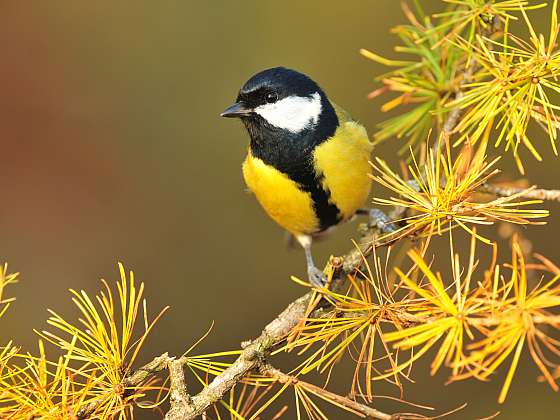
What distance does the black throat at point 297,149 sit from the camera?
206 cm

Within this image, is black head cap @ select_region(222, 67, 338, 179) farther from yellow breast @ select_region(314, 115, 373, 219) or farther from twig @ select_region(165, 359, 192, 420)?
twig @ select_region(165, 359, 192, 420)

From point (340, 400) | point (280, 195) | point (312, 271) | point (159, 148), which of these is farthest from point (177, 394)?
point (159, 148)

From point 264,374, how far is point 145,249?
2548 millimetres

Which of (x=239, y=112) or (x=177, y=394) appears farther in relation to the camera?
(x=239, y=112)

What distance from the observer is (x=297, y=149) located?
2.06 m

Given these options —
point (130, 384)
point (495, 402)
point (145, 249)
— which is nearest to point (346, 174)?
point (130, 384)

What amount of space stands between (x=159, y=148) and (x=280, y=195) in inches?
72.5

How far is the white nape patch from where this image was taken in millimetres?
2096

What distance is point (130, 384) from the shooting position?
112cm

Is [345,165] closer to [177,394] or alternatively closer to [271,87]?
[271,87]

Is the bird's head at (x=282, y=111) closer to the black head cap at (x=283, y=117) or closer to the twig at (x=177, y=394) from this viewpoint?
the black head cap at (x=283, y=117)

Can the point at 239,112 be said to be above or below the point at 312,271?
above

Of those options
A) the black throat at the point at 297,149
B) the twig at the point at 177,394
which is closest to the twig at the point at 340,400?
the twig at the point at 177,394

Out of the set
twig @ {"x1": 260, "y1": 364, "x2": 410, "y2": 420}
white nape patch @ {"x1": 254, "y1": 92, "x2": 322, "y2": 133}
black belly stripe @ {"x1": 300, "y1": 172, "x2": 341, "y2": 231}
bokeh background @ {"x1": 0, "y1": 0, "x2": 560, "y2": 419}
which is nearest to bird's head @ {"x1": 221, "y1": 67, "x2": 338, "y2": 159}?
white nape patch @ {"x1": 254, "y1": 92, "x2": 322, "y2": 133}
